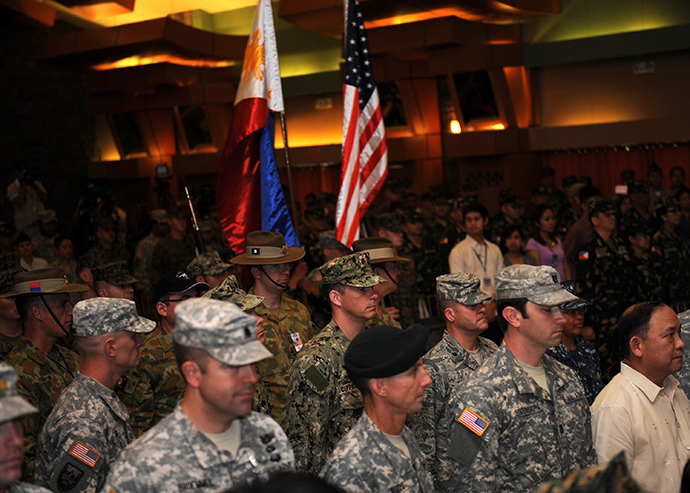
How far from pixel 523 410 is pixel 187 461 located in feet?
4.45

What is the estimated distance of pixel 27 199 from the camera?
452 inches

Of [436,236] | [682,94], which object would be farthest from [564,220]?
[682,94]


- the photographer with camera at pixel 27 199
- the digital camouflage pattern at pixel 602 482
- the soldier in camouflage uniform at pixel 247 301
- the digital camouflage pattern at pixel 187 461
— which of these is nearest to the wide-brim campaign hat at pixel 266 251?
the soldier in camouflage uniform at pixel 247 301

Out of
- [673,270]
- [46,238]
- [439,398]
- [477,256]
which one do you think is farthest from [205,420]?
A: [46,238]

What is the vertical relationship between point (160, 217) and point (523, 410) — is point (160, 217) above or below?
above

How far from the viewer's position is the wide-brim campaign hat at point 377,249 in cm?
461

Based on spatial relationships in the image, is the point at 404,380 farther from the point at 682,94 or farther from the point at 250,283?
the point at 682,94

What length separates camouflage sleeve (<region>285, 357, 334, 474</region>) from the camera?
10.1 feet

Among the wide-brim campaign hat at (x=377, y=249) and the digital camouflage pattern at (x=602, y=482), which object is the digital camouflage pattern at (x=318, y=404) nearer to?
the wide-brim campaign hat at (x=377, y=249)

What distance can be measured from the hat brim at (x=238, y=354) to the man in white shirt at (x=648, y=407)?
172 cm

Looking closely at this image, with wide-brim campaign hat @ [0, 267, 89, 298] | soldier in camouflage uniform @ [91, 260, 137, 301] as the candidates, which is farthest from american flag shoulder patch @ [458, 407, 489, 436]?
soldier in camouflage uniform @ [91, 260, 137, 301]

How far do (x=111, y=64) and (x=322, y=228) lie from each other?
8.41m

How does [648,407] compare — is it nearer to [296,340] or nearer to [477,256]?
[296,340]

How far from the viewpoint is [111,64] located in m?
14.0
